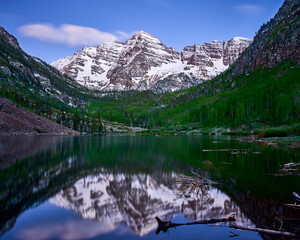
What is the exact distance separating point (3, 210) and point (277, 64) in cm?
18543

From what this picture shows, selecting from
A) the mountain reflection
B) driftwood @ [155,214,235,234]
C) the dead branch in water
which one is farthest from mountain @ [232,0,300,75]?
driftwood @ [155,214,235,234]

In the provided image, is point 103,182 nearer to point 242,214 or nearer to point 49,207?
point 49,207

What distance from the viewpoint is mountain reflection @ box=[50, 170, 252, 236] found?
12019 millimetres

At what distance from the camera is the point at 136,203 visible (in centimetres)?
1451

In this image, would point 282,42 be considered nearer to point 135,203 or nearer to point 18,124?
point 18,124

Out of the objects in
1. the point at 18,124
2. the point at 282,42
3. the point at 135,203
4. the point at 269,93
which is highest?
the point at 282,42

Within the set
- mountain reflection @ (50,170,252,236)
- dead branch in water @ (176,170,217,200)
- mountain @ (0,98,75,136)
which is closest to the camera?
mountain reflection @ (50,170,252,236)

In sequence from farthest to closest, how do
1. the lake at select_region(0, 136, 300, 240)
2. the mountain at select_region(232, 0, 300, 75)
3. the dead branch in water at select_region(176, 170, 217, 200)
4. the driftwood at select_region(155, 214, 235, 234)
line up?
the mountain at select_region(232, 0, 300, 75), the dead branch in water at select_region(176, 170, 217, 200), the driftwood at select_region(155, 214, 235, 234), the lake at select_region(0, 136, 300, 240)

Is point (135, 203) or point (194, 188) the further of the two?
point (194, 188)

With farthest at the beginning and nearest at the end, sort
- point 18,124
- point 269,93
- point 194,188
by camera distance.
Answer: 1. point 269,93
2. point 18,124
3. point 194,188

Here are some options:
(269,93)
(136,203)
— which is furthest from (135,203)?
(269,93)

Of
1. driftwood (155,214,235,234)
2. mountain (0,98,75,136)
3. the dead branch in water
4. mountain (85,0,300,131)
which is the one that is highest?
mountain (85,0,300,131)

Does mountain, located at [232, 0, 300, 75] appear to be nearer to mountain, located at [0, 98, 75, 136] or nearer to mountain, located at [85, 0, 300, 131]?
mountain, located at [85, 0, 300, 131]

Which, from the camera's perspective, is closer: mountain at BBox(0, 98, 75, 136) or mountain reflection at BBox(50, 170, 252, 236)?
mountain reflection at BBox(50, 170, 252, 236)
